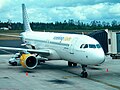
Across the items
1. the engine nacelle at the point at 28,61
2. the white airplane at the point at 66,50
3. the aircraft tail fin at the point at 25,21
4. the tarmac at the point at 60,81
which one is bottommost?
the tarmac at the point at 60,81

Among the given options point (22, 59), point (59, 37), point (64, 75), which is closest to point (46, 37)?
point (59, 37)

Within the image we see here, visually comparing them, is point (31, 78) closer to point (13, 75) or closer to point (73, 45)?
point (13, 75)

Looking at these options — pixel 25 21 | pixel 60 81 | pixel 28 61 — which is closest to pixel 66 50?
pixel 28 61

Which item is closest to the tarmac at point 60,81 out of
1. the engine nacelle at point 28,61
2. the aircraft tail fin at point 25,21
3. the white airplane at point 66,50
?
the engine nacelle at point 28,61

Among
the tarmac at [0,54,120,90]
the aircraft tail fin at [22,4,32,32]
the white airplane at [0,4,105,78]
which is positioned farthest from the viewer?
the aircraft tail fin at [22,4,32,32]

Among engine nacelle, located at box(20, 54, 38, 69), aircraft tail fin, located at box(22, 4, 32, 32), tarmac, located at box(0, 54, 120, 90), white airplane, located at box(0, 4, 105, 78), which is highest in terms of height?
aircraft tail fin, located at box(22, 4, 32, 32)

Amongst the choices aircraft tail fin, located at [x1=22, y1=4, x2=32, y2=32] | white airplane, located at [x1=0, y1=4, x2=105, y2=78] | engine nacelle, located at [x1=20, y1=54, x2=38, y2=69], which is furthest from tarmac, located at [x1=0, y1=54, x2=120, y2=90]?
aircraft tail fin, located at [x1=22, y1=4, x2=32, y2=32]

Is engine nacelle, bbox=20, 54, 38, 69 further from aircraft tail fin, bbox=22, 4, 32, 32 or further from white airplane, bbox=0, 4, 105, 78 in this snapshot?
aircraft tail fin, bbox=22, 4, 32, 32

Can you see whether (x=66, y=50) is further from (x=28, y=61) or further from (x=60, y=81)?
(x=60, y=81)

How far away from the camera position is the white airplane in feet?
82.9

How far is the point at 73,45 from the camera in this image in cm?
2759

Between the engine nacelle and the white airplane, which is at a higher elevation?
the white airplane

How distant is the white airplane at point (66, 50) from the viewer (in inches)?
995

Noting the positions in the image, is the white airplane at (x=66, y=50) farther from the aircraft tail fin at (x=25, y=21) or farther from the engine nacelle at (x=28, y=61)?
the aircraft tail fin at (x=25, y=21)
